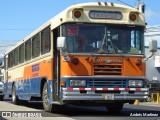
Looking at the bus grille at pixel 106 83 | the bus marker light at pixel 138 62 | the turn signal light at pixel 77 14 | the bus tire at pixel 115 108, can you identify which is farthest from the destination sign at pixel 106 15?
the bus tire at pixel 115 108

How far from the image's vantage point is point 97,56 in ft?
46.0

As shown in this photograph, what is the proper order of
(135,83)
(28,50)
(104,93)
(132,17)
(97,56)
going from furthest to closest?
1. (28,50)
2. (132,17)
3. (135,83)
4. (97,56)
5. (104,93)

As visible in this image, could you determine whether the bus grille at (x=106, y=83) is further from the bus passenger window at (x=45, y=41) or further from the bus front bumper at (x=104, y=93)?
the bus passenger window at (x=45, y=41)

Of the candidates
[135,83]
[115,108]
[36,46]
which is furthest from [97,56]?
[36,46]

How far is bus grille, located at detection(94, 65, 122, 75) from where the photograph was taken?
14.0 meters

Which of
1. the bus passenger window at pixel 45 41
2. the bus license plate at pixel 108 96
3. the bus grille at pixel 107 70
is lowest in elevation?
the bus license plate at pixel 108 96

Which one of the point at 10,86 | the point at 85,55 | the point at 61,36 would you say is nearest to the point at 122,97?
the point at 85,55

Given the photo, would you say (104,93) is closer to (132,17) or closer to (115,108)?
(115,108)

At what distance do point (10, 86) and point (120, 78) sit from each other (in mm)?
13220

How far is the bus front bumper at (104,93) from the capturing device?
1362cm

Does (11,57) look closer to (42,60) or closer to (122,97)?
(42,60)

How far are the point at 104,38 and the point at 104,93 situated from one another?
→ 1.88m

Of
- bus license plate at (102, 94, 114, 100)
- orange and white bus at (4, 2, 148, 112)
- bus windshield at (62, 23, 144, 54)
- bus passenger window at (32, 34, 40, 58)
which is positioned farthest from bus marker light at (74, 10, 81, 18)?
bus passenger window at (32, 34, 40, 58)

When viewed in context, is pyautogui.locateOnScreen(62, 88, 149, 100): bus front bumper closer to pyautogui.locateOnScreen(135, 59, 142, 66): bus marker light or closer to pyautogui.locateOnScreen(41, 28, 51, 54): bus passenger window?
pyautogui.locateOnScreen(135, 59, 142, 66): bus marker light
